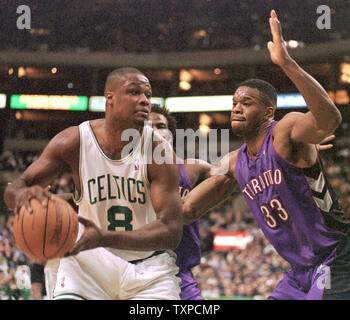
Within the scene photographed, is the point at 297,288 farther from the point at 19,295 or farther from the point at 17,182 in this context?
the point at 19,295

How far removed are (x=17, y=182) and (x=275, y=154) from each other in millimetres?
1533

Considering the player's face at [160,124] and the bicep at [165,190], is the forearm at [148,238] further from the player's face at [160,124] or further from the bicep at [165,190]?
the player's face at [160,124]

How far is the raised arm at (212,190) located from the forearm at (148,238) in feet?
3.14

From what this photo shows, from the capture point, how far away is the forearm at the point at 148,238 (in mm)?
2439

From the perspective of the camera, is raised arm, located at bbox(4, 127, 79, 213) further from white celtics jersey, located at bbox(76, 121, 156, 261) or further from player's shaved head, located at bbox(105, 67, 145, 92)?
player's shaved head, located at bbox(105, 67, 145, 92)

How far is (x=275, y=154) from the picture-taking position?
3277 millimetres

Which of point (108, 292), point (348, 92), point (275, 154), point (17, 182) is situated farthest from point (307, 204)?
point (348, 92)

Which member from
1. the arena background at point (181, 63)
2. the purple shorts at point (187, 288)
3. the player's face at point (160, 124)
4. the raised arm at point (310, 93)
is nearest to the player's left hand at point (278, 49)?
the raised arm at point (310, 93)

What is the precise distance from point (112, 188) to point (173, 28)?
22.9 feet

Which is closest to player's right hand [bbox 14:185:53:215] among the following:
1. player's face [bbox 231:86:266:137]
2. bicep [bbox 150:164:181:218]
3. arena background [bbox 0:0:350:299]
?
bicep [bbox 150:164:181:218]

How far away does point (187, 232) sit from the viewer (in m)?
3.76

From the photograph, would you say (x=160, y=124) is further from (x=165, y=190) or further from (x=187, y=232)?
(x=165, y=190)

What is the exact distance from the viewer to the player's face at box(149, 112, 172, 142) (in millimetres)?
3887

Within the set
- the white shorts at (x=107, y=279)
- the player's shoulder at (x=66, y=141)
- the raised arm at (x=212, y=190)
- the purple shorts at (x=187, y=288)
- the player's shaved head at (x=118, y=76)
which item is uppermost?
the player's shaved head at (x=118, y=76)
